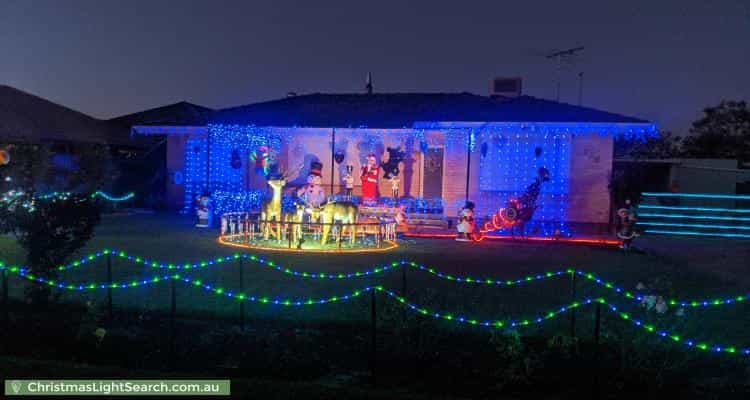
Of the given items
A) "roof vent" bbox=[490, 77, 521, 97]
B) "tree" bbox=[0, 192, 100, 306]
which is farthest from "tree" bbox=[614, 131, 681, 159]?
"tree" bbox=[0, 192, 100, 306]

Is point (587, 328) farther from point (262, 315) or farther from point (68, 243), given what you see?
point (68, 243)

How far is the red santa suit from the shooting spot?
63.2ft

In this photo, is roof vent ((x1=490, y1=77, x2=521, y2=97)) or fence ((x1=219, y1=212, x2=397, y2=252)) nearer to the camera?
fence ((x1=219, y1=212, x2=397, y2=252))

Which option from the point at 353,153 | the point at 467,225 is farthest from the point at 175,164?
the point at 467,225

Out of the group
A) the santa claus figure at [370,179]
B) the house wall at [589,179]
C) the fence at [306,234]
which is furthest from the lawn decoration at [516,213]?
the santa claus figure at [370,179]

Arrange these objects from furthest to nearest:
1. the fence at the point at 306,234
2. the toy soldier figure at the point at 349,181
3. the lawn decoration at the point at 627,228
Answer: the toy soldier figure at the point at 349,181 → the lawn decoration at the point at 627,228 → the fence at the point at 306,234

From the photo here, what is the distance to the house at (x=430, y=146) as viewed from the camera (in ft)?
59.3

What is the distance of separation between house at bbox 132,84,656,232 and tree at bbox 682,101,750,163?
1332 cm

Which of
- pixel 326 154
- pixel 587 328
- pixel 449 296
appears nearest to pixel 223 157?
pixel 326 154

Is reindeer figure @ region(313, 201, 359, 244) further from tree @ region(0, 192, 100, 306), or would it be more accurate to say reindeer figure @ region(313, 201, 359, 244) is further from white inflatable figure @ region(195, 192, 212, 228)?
tree @ region(0, 192, 100, 306)

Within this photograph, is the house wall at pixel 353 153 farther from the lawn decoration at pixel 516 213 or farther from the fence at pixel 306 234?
the fence at pixel 306 234

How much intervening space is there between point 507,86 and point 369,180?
6348mm

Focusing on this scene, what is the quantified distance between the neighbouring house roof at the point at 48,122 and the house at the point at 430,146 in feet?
15.4

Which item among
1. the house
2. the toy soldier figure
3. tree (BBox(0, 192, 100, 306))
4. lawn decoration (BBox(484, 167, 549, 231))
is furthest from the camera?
A: the toy soldier figure
